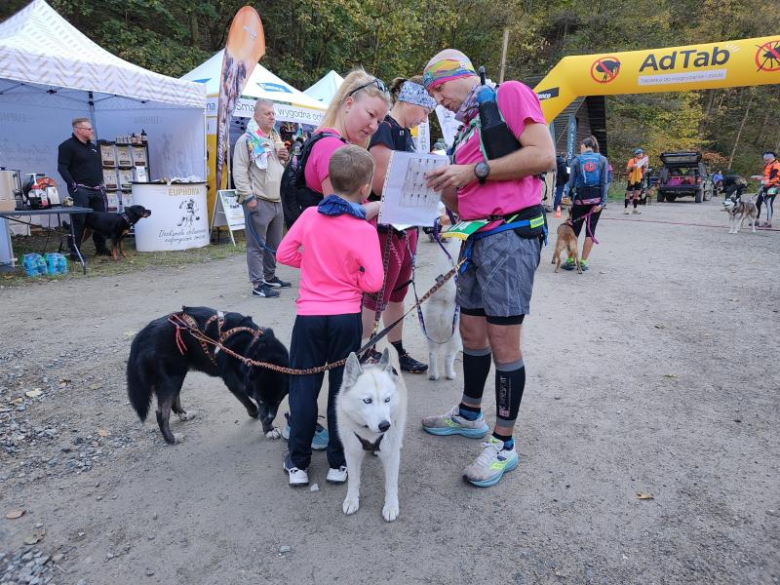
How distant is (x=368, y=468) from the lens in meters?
2.63

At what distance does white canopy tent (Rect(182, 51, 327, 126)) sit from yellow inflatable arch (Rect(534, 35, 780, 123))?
7542mm

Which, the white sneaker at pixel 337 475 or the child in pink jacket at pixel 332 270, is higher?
the child in pink jacket at pixel 332 270

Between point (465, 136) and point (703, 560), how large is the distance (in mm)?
2248

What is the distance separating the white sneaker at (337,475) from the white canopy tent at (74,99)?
7595 millimetres

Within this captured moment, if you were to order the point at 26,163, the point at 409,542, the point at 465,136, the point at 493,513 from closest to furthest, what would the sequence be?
the point at 409,542
the point at 493,513
the point at 465,136
the point at 26,163

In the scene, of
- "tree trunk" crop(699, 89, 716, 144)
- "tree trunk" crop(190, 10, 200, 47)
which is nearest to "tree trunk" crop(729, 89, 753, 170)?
"tree trunk" crop(699, 89, 716, 144)

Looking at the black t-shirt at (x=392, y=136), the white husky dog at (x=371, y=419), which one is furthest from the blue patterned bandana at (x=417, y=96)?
the white husky dog at (x=371, y=419)

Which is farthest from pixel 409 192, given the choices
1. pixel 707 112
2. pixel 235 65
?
pixel 707 112

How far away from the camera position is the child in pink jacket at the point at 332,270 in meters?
2.14

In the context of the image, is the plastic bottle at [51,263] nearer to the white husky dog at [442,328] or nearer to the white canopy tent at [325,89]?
the white husky dog at [442,328]

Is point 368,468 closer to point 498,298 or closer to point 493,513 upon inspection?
point 493,513

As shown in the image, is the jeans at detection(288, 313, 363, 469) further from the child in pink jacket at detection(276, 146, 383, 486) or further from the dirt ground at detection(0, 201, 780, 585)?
the dirt ground at detection(0, 201, 780, 585)

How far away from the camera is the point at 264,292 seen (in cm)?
575

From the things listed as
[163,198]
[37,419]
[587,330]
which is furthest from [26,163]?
[587,330]
